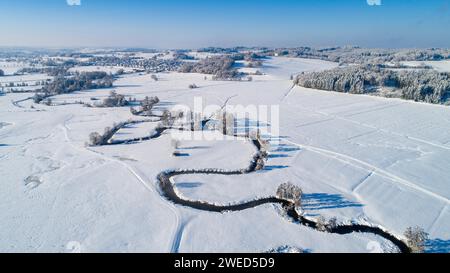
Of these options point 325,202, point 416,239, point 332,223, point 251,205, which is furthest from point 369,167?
point 251,205

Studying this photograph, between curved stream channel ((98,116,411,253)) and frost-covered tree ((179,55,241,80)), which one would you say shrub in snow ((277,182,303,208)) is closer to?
curved stream channel ((98,116,411,253))

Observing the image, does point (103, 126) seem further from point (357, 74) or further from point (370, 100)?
point (357, 74)

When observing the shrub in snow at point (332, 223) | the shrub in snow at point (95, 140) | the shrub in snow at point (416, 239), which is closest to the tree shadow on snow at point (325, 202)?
the shrub in snow at point (332, 223)

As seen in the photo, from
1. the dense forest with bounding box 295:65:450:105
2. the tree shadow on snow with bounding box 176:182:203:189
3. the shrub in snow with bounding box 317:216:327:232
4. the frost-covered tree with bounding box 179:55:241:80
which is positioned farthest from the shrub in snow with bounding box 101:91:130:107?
the shrub in snow with bounding box 317:216:327:232

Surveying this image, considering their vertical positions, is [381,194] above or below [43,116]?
below

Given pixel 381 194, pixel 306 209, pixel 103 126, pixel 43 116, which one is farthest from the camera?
pixel 43 116

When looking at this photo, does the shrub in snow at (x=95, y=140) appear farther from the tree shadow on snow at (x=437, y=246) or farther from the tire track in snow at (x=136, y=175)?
the tree shadow on snow at (x=437, y=246)
